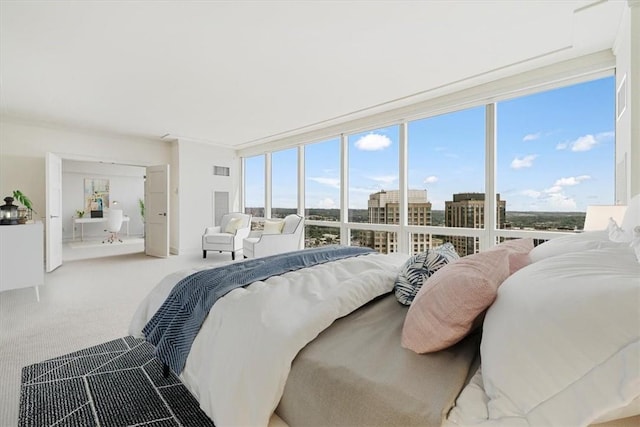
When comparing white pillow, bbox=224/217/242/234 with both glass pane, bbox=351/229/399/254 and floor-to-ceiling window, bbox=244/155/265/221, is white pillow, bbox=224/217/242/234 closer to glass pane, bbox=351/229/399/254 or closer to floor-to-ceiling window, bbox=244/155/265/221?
floor-to-ceiling window, bbox=244/155/265/221

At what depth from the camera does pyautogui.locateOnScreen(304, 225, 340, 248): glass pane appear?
5754mm

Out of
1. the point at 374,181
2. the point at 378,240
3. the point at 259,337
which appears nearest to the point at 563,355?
the point at 259,337

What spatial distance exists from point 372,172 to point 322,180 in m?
1.14

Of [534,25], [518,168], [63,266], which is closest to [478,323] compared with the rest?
[534,25]

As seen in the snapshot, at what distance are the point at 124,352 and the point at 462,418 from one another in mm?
2320

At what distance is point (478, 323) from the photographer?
106 centimetres

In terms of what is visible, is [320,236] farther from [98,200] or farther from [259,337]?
[98,200]

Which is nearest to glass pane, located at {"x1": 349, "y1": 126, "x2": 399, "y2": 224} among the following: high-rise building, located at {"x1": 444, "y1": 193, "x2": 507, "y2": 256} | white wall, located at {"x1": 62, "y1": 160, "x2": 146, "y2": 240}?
high-rise building, located at {"x1": 444, "y1": 193, "x2": 507, "y2": 256}

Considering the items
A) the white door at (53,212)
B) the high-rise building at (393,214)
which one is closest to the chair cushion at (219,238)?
the white door at (53,212)

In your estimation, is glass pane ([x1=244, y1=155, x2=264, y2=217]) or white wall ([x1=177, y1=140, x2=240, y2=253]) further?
glass pane ([x1=244, y1=155, x2=264, y2=217])

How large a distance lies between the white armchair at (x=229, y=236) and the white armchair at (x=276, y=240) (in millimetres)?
376

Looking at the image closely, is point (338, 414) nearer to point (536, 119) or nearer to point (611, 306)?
point (611, 306)

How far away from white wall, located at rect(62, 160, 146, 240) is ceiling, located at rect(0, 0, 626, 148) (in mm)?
4799

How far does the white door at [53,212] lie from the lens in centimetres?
473
